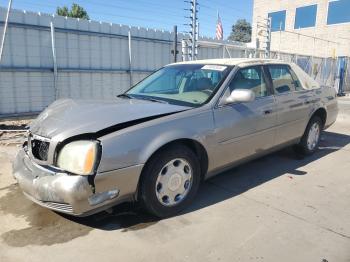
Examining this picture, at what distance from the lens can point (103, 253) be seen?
2.69 m

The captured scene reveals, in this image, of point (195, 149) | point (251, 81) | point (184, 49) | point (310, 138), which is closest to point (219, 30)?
point (184, 49)

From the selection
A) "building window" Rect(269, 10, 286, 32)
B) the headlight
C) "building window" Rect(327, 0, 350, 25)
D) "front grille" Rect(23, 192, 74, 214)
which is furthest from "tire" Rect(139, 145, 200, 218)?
"building window" Rect(269, 10, 286, 32)

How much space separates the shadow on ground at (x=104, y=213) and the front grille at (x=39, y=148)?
0.67 meters

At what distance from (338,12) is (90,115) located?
29.5m

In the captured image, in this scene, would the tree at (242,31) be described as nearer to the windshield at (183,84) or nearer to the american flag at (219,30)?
the american flag at (219,30)

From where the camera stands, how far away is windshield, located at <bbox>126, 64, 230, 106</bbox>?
3732 millimetres

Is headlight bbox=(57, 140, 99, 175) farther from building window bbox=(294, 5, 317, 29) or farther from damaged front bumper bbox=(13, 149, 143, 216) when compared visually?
building window bbox=(294, 5, 317, 29)

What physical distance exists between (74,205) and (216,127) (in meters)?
1.65

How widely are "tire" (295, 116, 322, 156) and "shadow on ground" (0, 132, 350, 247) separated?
477mm

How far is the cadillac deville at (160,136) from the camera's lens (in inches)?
108

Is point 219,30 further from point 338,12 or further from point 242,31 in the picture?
point 242,31

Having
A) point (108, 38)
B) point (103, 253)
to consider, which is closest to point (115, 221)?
point (103, 253)

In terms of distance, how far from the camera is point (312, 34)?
29078 millimetres

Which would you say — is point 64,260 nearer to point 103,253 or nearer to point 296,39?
point 103,253
